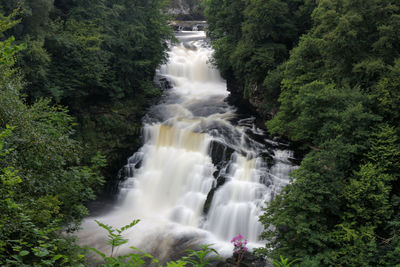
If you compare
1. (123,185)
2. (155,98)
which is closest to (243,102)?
(155,98)

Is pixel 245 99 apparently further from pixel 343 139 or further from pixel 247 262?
pixel 247 262

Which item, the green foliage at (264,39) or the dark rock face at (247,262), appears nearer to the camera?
the dark rock face at (247,262)

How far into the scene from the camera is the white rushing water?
42.0 ft

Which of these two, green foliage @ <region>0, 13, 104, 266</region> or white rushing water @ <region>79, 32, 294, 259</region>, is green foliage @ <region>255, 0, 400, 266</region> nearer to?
white rushing water @ <region>79, 32, 294, 259</region>

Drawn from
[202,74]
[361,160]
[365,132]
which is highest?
[202,74]

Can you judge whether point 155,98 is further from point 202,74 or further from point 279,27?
point 279,27

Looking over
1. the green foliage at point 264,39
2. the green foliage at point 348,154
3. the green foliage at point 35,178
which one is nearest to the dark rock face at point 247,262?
the green foliage at point 348,154

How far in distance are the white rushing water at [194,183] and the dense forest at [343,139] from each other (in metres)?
1.74

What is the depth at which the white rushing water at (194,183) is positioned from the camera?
12812 millimetres

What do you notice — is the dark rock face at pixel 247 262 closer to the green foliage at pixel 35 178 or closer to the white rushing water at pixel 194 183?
the white rushing water at pixel 194 183

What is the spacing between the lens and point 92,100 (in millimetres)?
19375

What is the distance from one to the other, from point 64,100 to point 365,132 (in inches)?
582

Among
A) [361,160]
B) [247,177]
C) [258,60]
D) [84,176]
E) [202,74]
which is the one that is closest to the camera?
[84,176]

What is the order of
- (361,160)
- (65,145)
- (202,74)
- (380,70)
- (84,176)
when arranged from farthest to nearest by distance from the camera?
(202,74)
(380,70)
(361,160)
(84,176)
(65,145)
